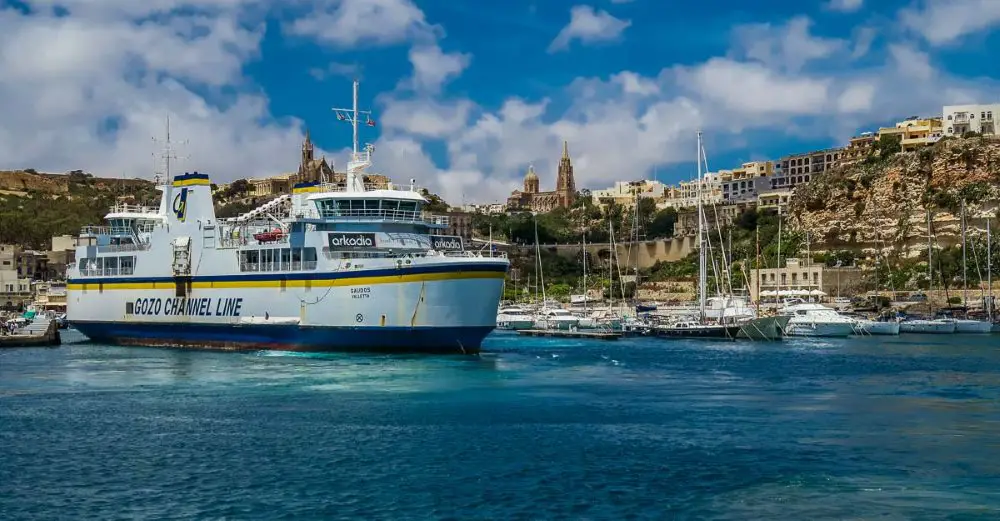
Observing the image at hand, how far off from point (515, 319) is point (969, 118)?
7454cm

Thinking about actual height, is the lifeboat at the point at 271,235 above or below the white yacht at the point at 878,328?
above

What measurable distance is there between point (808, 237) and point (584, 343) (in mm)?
50242

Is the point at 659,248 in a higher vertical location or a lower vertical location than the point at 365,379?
higher

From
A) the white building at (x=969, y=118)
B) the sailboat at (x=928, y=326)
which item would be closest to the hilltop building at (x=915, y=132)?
the white building at (x=969, y=118)

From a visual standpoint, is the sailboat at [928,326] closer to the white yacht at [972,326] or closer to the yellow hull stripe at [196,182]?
the white yacht at [972,326]

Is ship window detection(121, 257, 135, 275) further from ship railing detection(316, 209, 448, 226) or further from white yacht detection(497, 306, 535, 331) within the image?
white yacht detection(497, 306, 535, 331)

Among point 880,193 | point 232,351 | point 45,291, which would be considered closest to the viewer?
point 232,351

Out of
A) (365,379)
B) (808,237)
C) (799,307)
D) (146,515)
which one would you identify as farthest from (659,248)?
(146,515)

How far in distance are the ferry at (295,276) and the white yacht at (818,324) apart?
29589 mm

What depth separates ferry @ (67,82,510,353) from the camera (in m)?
47.4

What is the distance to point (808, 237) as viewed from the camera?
110 meters

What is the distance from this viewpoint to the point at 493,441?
27.8 metres

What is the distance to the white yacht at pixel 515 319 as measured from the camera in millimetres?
86688

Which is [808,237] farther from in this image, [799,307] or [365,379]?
[365,379]
